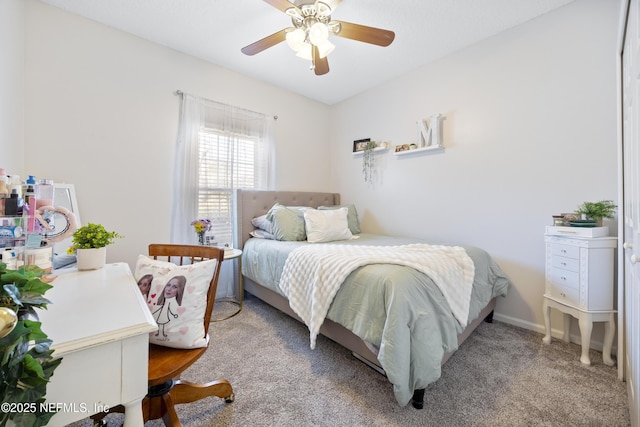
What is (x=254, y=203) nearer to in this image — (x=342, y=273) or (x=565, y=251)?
(x=342, y=273)

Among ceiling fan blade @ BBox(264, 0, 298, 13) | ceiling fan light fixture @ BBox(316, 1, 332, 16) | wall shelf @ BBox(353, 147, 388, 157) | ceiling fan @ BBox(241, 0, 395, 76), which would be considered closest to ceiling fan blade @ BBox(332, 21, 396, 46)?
ceiling fan @ BBox(241, 0, 395, 76)

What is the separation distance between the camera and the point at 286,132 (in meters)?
3.55

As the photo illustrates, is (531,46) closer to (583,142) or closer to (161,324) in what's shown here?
(583,142)

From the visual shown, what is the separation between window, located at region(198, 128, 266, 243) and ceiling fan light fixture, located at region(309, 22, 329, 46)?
1628 millimetres

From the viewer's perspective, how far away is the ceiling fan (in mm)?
1694

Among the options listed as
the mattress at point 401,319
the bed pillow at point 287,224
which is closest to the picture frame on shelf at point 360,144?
the bed pillow at point 287,224

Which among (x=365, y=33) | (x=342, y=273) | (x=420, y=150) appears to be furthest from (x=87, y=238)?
(x=420, y=150)

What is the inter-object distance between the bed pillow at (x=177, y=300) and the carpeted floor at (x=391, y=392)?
522mm

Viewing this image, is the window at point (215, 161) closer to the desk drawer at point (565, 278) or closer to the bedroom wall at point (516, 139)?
the bedroom wall at point (516, 139)

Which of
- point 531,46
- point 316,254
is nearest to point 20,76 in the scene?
point 316,254

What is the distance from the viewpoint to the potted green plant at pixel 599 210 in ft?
5.91

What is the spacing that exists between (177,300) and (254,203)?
80.2 inches

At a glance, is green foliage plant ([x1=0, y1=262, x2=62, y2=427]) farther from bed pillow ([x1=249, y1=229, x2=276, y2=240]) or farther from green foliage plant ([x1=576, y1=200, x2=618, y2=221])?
green foliage plant ([x1=576, y1=200, x2=618, y2=221])

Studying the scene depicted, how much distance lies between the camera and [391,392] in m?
1.46
